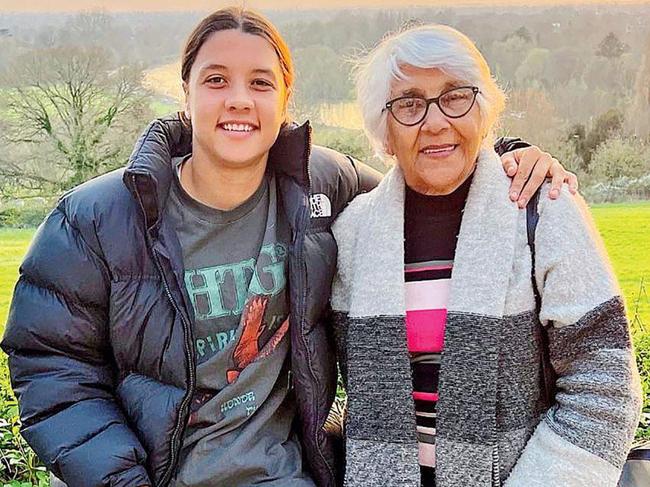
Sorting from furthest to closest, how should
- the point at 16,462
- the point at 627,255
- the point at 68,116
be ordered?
the point at 627,255 < the point at 68,116 < the point at 16,462

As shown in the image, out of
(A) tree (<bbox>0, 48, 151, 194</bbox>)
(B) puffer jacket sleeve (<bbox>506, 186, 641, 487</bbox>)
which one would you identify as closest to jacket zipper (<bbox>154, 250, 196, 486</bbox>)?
(B) puffer jacket sleeve (<bbox>506, 186, 641, 487</bbox>)

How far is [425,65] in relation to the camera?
77.9 inches

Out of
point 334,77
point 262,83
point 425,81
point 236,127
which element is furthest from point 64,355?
point 334,77

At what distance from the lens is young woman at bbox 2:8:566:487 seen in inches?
76.6

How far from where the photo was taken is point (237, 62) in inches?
80.6

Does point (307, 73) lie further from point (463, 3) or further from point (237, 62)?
point (237, 62)

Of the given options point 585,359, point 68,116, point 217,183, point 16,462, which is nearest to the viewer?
point 585,359

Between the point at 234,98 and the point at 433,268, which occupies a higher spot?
the point at 234,98

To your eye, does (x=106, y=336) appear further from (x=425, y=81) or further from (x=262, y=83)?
(x=425, y=81)

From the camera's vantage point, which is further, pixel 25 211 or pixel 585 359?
pixel 25 211

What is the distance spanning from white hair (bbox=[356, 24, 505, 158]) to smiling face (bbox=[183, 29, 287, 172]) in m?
0.23

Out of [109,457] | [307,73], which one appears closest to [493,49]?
[307,73]

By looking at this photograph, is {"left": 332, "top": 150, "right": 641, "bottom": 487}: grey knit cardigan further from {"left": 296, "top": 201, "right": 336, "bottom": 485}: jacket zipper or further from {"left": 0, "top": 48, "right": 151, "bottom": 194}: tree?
{"left": 0, "top": 48, "right": 151, "bottom": 194}: tree

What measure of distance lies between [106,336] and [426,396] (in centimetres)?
76
